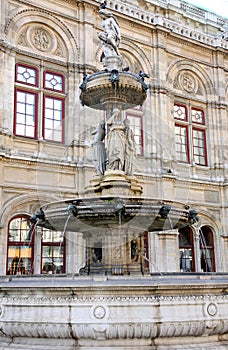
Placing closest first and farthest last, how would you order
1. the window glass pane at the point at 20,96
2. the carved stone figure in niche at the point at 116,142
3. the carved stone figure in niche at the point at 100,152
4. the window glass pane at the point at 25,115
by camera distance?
the carved stone figure in niche at the point at 116,142, the carved stone figure in niche at the point at 100,152, the window glass pane at the point at 25,115, the window glass pane at the point at 20,96

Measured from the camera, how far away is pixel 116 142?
8.22 meters

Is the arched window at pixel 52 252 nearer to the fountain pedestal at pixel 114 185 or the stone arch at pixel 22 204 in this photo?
the stone arch at pixel 22 204

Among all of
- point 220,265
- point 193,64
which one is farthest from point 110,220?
point 193,64

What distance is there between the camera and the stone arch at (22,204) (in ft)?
43.1

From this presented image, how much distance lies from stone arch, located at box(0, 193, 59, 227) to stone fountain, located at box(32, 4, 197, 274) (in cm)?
514

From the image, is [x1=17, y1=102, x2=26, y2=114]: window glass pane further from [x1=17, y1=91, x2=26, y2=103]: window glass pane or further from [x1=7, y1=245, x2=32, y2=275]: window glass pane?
[x1=7, y1=245, x2=32, y2=275]: window glass pane

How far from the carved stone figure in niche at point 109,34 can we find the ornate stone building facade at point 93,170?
11.6ft

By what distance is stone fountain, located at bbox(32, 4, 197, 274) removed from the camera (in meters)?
6.85

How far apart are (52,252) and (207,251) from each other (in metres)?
6.66

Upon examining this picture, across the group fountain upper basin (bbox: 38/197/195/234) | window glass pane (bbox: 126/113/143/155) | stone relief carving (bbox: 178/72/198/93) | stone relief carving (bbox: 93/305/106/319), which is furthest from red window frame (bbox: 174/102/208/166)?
stone relief carving (bbox: 93/305/106/319)

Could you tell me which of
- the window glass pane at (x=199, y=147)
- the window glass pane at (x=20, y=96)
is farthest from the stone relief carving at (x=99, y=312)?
the window glass pane at (x=199, y=147)

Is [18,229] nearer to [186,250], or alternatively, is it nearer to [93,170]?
[93,170]

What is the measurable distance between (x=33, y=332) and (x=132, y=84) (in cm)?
482

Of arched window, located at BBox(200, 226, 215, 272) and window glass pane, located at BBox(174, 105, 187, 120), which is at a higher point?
window glass pane, located at BBox(174, 105, 187, 120)
